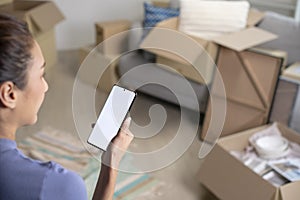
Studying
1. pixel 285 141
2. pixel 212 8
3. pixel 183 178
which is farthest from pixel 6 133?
pixel 212 8

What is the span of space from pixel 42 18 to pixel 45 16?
51 mm

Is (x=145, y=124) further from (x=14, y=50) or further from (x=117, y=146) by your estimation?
(x=14, y=50)

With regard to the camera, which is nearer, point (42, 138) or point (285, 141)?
point (285, 141)

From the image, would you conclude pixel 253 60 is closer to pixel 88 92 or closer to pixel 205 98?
pixel 205 98

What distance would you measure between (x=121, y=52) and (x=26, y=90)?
2.16 metres

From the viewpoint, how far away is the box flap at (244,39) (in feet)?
7.30

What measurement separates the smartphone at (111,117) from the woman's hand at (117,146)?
0.01m

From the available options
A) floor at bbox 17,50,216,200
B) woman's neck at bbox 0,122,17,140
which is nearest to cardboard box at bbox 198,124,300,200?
floor at bbox 17,50,216,200

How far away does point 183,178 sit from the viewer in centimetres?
206

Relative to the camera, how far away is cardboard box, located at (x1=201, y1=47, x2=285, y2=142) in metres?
2.19

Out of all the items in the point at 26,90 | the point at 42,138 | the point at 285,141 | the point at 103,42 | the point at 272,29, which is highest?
the point at 26,90

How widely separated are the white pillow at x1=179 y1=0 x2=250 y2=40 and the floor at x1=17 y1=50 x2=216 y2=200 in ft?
1.77

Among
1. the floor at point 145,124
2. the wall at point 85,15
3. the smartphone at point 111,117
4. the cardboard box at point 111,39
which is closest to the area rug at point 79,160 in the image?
the floor at point 145,124

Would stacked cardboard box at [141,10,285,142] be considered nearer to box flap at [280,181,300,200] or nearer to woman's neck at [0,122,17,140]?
box flap at [280,181,300,200]
